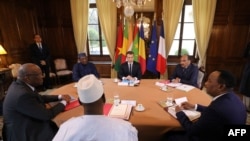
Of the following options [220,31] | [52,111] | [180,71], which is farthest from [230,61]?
[52,111]

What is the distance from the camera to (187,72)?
3021 mm

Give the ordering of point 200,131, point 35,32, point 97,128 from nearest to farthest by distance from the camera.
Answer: point 97,128 → point 200,131 → point 35,32

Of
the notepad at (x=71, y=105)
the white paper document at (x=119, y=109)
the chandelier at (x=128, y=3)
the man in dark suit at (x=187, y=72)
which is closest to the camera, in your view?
the white paper document at (x=119, y=109)

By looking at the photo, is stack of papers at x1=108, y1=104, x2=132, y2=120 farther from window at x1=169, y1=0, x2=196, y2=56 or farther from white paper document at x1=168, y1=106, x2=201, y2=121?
window at x1=169, y1=0, x2=196, y2=56

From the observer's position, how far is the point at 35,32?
4816 mm

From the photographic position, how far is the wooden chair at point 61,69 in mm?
4811

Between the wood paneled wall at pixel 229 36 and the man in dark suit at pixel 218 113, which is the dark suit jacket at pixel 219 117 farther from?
the wood paneled wall at pixel 229 36

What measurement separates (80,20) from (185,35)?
10.1ft

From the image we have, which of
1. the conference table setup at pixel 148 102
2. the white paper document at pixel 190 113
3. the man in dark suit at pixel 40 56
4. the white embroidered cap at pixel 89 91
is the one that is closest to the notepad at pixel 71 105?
the conference table setup at pixel 148 102

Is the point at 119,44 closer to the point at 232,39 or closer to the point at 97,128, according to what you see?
the point at 232,39

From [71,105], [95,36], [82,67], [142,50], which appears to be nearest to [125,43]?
[142,50]

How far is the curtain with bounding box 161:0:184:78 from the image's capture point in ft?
13.9

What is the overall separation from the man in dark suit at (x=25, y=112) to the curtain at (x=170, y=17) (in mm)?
3615

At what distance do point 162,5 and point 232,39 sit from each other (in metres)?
2.14
